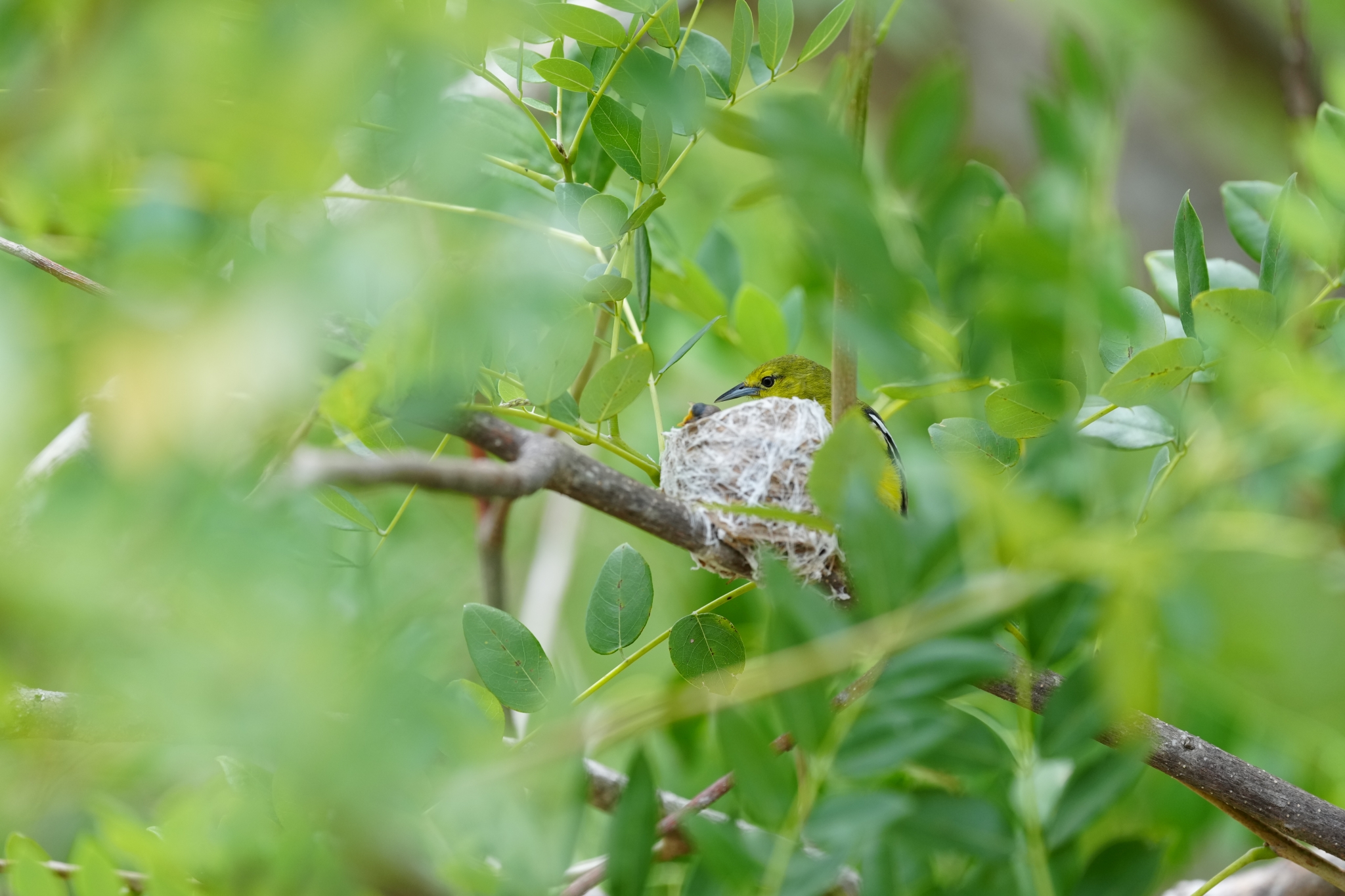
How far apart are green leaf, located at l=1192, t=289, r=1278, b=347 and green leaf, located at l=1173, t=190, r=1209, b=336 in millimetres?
108

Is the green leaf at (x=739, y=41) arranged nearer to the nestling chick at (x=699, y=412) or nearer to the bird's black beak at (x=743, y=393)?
the nestling chick at (x=699, y=412)

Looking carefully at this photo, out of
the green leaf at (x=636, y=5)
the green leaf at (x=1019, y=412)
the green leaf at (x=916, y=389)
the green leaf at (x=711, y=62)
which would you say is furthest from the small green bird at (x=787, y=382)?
the green leaf at (x=636, y=5)

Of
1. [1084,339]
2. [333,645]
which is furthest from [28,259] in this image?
[1084,339]

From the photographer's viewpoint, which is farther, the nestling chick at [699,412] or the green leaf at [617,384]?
the nestling chick at [699,412]

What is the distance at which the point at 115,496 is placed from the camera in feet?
2.29

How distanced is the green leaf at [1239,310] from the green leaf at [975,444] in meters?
0.37

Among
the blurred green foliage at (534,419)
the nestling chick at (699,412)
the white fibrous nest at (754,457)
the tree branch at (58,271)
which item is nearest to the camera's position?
the blurred green foliage at (534,419)

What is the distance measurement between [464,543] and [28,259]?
1322 millimetres

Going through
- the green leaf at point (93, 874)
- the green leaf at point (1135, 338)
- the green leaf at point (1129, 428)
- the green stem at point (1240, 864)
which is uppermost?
the green leaf at point (1135, 338)

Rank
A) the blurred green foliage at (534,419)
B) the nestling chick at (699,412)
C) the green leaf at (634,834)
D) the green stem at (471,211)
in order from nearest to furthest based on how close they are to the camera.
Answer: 1. the blurred green foliage at (534,419)
2. the green stem at (471,211)
3. the green leaf at (634,834)
4. the nestling chick at (699,412)

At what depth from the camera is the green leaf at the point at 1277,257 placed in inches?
49.4

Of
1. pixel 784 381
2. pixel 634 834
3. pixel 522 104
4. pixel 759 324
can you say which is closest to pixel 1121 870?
pixel 634 834

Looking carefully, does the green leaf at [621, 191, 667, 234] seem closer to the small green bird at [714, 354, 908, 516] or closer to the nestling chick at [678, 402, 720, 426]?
the nestling chick at [678, 402, 720, 426]

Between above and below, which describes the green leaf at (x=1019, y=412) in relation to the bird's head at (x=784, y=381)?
above
